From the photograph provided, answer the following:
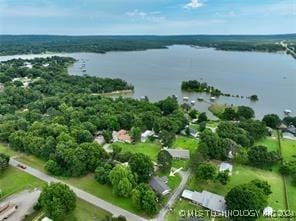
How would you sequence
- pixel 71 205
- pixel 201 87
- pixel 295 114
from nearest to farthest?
pixel 71 205 < pixel 295 114 < pixel 201 87

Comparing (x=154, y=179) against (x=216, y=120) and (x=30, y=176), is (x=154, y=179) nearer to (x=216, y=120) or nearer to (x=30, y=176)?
(x=30, y=176)

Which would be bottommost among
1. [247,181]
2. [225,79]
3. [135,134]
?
[247,181]

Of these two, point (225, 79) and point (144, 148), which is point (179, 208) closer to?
point (144, 148)

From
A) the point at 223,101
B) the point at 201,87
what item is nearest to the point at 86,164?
the point at 223,101

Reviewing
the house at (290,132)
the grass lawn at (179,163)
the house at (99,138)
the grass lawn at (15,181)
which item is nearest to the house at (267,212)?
the grass lawn at (179,163)

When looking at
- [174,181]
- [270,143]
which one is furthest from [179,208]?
[270,143]

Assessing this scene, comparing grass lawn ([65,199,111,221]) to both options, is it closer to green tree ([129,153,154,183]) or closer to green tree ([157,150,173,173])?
green tree ([129,153,154,183])

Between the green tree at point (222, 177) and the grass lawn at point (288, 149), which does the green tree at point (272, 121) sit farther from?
the green tree at point (222, 177)
